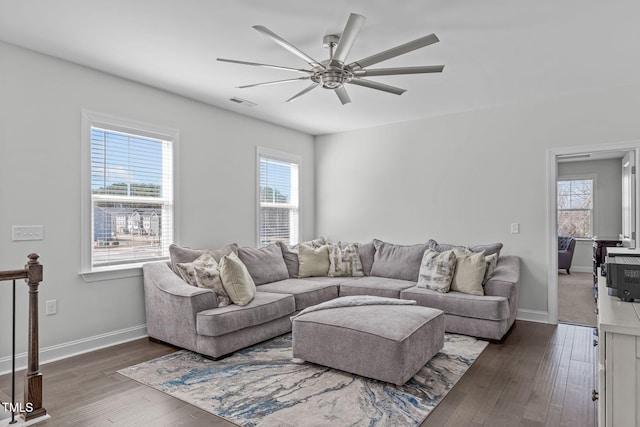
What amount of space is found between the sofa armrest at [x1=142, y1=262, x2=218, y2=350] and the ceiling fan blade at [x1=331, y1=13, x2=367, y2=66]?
223 cm

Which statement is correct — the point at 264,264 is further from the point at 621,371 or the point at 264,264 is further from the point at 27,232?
the point at 621,371

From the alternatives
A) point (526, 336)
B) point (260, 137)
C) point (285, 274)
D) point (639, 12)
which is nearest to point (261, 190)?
point (260, 137)

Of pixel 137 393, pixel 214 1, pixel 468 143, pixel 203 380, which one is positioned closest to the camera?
pixel 214 1

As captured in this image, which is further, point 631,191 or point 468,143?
point 468,143

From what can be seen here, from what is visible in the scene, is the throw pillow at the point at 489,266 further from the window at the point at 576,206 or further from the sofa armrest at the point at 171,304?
the window at the point at 576,206

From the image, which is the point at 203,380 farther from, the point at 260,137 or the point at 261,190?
the point at 260,137

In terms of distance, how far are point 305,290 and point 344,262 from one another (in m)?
1.09

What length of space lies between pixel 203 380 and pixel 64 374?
1.14 meters

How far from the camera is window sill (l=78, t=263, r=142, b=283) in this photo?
11.8 feet

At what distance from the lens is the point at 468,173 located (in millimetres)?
5109

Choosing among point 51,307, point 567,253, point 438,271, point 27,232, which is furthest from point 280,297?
point 567,253

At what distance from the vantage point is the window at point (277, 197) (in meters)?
5.59

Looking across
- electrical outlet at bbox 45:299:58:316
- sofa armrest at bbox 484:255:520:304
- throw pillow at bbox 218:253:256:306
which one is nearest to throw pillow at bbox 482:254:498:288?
sofa armrest at bbox 484:255:520:304

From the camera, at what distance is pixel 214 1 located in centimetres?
250
